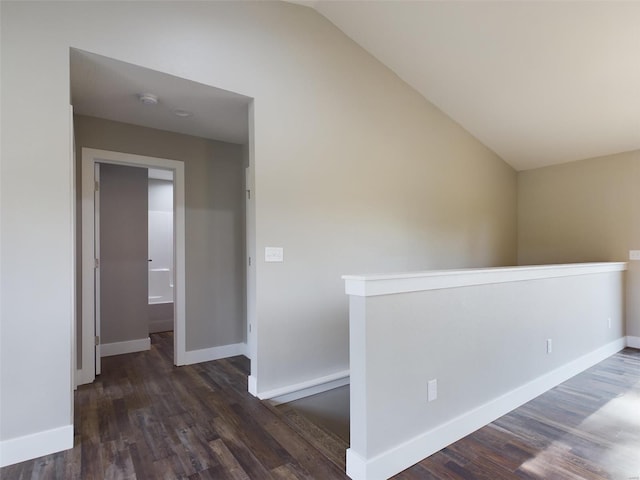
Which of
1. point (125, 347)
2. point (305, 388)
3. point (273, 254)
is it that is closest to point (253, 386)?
point (305, 388)

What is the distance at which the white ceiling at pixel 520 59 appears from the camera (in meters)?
2.81

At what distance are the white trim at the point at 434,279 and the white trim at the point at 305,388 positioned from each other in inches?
58.8

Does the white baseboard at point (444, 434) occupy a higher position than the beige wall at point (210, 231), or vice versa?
the beige wall at point (210, 231)

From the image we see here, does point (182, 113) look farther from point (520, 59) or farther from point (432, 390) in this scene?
point (520, 59)

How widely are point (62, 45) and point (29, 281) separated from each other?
143cm

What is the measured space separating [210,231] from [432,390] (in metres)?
2.81

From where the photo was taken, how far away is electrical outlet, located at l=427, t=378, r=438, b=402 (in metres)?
2.09

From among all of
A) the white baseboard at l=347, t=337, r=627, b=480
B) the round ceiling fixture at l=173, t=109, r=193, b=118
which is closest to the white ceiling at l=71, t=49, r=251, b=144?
the round ceiling fixture at l=173, t=109, r=193, b=118

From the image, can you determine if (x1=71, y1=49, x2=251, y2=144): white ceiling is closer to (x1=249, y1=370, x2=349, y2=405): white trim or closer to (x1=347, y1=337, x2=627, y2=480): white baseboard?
(x1=249, y1=370, x2=349, y2=405): white trim

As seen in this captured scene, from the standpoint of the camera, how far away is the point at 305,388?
3.06m

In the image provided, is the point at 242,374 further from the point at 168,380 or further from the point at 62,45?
the point at 62,45

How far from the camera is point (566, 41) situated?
2.96 metres

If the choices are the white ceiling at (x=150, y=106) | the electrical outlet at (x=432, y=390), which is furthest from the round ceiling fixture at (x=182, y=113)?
the electrical outlet at (x=432, y=390)

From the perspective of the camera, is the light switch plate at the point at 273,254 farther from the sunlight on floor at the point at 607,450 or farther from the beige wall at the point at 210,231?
the sunlight on floor at the point at 607,450
